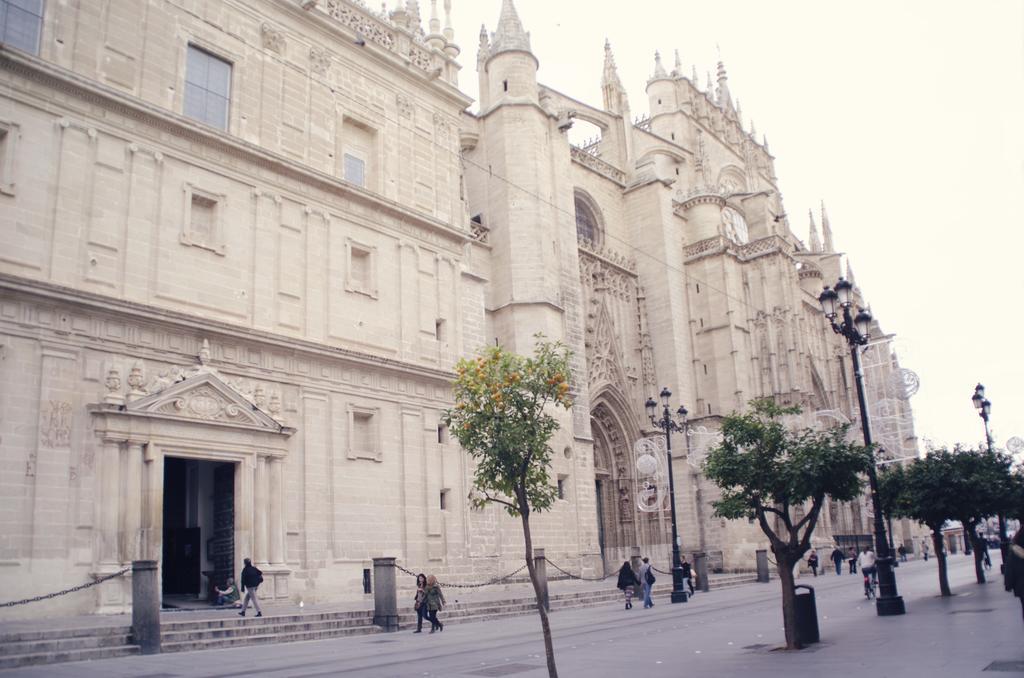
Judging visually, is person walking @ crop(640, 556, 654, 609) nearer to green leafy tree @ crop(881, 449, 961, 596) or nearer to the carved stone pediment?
green leafy tree @ crop(881, 449, 961, 596)

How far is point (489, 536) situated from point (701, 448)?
44.0ft

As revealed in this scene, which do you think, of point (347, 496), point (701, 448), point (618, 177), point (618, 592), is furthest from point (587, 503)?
point (618, 177)

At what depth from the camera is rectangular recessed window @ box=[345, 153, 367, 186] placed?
2312 cm

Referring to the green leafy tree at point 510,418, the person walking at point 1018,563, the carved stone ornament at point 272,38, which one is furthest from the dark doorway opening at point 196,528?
the person walking at point 1018,563

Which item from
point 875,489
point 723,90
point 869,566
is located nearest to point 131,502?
point 875,489

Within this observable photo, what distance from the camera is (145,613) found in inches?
523

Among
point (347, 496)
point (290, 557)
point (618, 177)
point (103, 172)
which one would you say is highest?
point (618, 177)

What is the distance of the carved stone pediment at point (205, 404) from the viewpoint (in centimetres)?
1691

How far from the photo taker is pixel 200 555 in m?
19.5

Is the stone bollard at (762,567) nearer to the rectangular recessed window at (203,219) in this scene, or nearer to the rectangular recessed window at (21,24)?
the rectangular recessed window at (203,219)

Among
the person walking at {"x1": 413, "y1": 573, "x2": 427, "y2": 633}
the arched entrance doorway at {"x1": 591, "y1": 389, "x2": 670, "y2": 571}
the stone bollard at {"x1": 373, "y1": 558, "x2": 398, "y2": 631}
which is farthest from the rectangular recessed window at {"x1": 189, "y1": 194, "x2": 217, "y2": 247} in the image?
the arched entrance doorway at {"x1": 591, "y1": 389, "x2": 670, "y2": 571}

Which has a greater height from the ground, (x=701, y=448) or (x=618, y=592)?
(x=701, y=448)

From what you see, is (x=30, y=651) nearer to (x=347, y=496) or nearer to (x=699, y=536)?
(x=347, y=496)

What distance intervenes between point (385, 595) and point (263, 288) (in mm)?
7506
